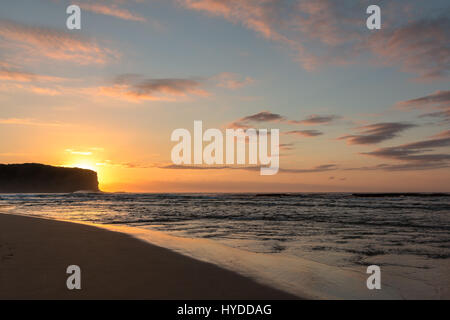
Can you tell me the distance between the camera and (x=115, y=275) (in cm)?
713

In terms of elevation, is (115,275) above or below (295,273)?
above

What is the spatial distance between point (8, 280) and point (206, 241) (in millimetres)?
8472

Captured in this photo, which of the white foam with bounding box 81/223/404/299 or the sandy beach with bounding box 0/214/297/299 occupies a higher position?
the sandy beach with bounding box 0/214/297/299

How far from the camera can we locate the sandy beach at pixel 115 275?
592 cm

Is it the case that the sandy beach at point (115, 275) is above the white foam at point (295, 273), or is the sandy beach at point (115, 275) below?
above

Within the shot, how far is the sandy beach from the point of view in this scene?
233 inches

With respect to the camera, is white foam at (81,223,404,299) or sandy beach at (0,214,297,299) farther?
white foam at (81,223,404,299)

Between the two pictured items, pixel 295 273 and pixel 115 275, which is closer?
pixel 115 275

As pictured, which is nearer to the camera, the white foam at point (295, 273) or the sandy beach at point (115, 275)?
the sandy beach at point (115, 275)
